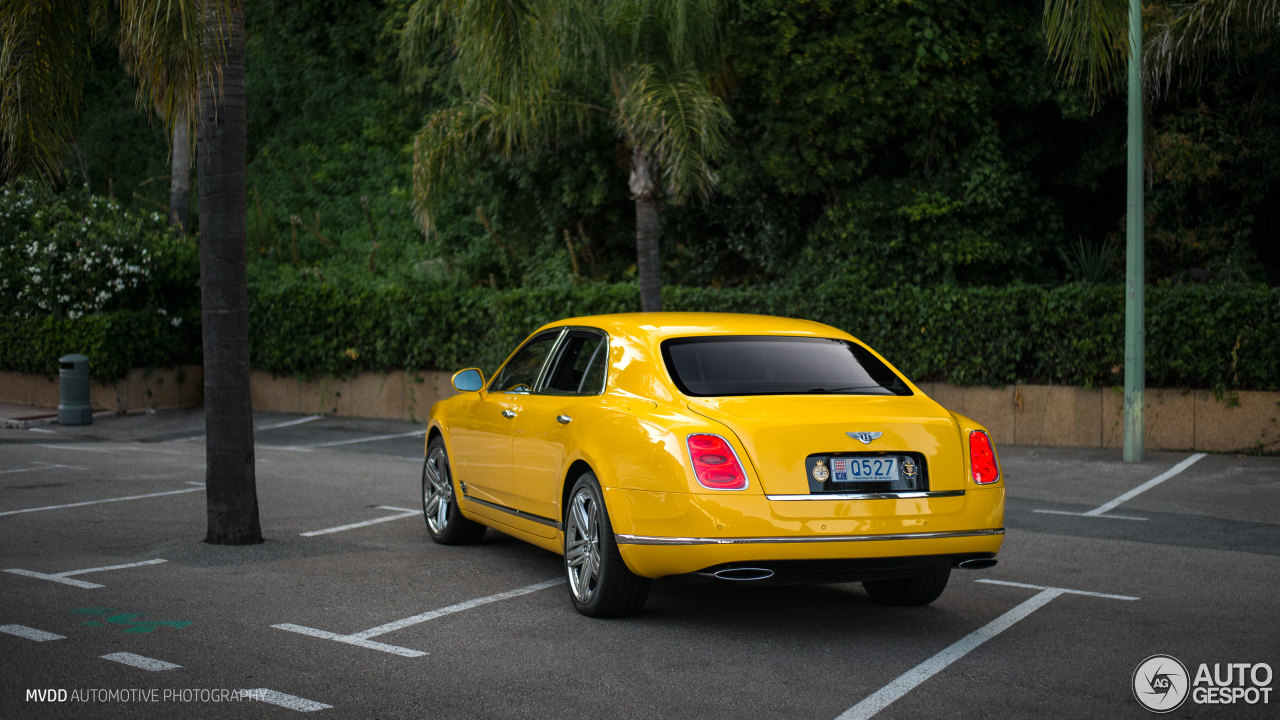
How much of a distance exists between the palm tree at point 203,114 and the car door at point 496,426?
1.58 metres

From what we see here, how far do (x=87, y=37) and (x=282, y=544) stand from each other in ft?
14.1

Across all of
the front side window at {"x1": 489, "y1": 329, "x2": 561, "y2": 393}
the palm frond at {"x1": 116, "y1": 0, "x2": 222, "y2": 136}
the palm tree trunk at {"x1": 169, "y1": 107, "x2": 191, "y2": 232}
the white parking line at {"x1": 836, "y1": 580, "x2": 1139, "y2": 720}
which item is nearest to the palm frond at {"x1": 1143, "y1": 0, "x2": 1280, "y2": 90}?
the white parking line at {"x1": 836, "y1": 580, "x2": 1139, "y2": 720}

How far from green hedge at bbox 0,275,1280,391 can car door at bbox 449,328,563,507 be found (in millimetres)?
8881

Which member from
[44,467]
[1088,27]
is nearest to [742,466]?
[1088,27]

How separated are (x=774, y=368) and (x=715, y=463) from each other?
108 cm

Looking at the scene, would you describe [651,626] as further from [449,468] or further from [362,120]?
[362,120]

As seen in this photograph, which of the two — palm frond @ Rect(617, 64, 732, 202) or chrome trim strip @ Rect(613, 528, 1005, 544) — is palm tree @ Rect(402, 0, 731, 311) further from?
chrome trim strip @ Rect(613, 528, 1005, 544)

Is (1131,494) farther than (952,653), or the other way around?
(1131,494)

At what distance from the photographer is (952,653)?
569 centimetres

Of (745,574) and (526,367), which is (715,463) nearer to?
(745,574)

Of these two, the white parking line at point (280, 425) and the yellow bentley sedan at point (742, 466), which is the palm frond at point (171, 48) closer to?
the yellow bentley sedan at point (742, 466)

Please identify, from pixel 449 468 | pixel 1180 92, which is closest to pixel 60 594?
pixel 449 468

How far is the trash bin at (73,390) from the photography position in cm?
1989

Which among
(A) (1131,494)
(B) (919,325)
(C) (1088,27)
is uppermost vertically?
(C) (1088,27)
